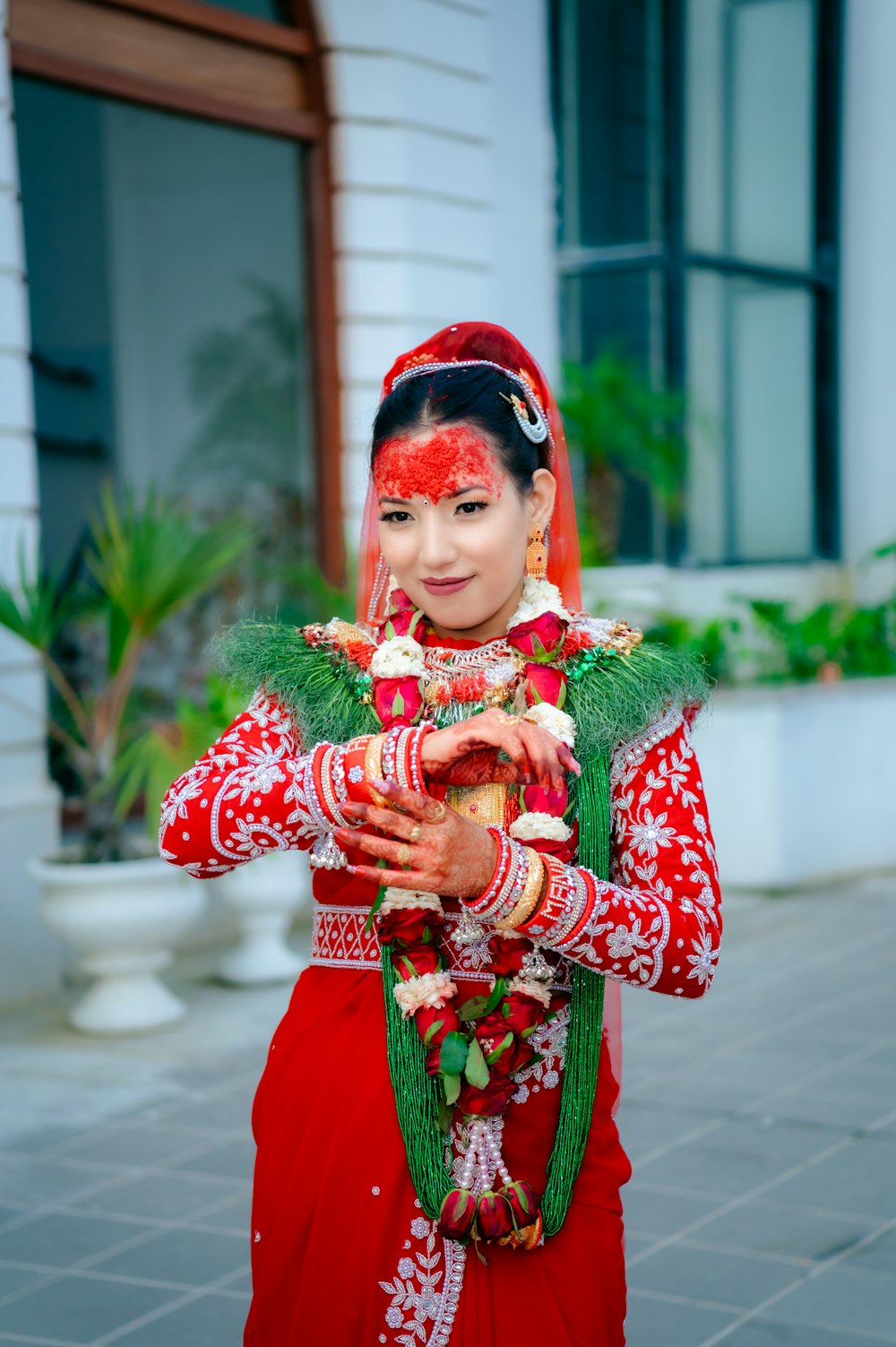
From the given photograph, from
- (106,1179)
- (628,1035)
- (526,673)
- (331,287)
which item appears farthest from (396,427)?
(331,287)

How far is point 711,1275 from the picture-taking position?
11.5 ft

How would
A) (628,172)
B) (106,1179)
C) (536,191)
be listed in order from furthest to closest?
1. (628,172)
2. (536,191)
3. (106,1179)

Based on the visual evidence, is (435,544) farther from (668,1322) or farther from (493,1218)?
(668,1322)

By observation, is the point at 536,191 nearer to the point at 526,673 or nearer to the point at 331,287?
the point at 331,287

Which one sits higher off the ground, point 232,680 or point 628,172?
point 628,172

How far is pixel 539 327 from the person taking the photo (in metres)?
8.30

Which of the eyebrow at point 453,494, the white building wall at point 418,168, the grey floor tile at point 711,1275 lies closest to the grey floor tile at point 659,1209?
the grey floor tile at point 711,1275

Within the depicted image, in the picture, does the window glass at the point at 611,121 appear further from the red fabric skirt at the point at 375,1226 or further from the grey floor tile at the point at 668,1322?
the red fabric skirt at the point at 375,1226

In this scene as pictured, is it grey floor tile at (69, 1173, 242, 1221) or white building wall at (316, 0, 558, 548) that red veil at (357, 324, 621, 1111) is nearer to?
grey floor tile at (69, 1173, 242, 1221)

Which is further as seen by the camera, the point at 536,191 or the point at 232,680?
the point at 536,191

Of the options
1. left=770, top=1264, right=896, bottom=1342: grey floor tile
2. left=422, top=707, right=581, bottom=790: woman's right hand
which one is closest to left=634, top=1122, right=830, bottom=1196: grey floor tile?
left=770, top=1264, right=896, bottom=1342: grey floor tile

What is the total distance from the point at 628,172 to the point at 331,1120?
8257 millimetres

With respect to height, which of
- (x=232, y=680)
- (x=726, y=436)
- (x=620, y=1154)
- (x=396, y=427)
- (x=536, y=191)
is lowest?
(x=620, y=1154)

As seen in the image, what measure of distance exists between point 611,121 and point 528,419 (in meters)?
7.88
